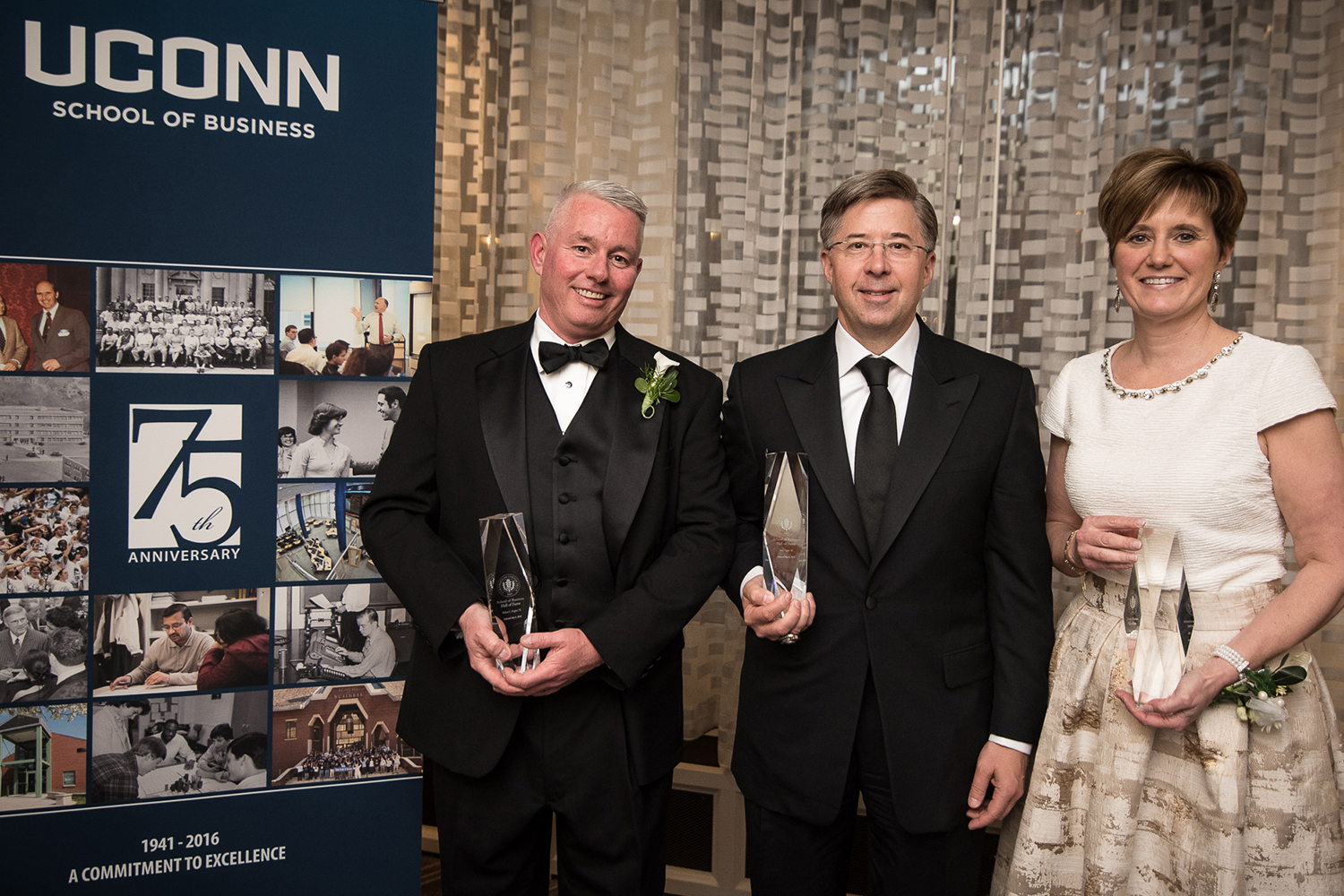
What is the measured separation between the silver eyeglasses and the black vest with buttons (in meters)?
0.67

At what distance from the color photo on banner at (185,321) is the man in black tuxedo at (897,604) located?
1.28 metres

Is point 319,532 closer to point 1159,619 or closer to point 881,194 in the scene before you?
point 881,194

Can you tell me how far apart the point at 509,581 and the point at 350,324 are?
0.91m

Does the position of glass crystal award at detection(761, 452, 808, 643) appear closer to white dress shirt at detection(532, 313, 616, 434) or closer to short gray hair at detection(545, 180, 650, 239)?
white dress shirt at detection(532, 313, 616, 434)

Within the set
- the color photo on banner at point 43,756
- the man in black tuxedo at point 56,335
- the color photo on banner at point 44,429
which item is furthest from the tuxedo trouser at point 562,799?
the man in black tuxedo at point 56,335

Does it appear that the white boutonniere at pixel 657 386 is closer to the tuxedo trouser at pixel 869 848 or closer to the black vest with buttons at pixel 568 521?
the black vest with buttons at pixel 568 521

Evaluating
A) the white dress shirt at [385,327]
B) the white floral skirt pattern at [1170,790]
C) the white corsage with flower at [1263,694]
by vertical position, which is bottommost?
the white floral skirt pattern at [1170,790]

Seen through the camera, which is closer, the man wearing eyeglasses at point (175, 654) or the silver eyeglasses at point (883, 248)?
the silver eyeglasses at point (883, 248)

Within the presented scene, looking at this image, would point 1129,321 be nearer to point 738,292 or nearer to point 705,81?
point 738,292

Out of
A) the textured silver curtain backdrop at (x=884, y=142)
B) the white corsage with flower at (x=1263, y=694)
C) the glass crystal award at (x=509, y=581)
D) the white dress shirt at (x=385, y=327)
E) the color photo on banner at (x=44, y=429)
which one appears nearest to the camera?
the white corsage with flower at (x=1263, y=694)

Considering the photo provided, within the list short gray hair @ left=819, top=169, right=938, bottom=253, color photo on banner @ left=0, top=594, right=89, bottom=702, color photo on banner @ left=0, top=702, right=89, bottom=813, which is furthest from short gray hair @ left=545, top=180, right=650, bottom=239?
color photo on banner @ left=0, top=702, right=89, bottom=813

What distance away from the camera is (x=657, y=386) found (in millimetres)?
1819

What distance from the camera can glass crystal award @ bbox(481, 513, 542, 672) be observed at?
158 centimetres

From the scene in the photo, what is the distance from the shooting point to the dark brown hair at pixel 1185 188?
64.5 inches
